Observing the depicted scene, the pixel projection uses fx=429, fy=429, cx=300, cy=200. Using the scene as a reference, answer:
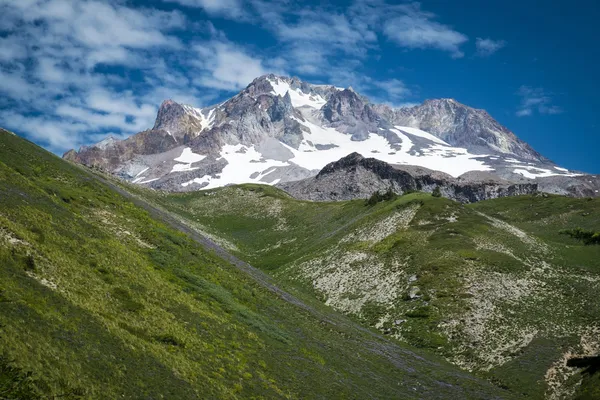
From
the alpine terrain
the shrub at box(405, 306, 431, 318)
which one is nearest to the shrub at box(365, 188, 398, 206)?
the alpine terrain

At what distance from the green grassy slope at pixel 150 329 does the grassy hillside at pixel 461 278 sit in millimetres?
5124

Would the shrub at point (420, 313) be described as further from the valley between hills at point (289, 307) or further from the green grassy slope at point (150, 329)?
the green grassy slope at point (150, 329)

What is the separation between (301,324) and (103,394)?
27.5m

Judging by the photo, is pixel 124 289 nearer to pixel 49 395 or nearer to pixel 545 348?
pixel 49 395

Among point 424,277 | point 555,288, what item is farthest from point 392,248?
point 555,288

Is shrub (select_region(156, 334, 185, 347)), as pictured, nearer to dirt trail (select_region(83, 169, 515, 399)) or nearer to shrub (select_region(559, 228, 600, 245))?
dirt trail (select_region(83, 169, 515, 399))

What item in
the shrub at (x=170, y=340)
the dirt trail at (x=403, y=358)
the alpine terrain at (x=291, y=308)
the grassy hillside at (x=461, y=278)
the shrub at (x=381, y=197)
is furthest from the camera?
the shrub at (x=381, y=197)

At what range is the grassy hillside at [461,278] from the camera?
42969mm

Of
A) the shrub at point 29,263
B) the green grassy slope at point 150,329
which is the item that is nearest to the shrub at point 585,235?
the green grassy slope at point 150,329

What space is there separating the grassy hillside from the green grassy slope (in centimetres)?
512

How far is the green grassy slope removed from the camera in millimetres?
19234

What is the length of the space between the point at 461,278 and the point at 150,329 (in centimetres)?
4459

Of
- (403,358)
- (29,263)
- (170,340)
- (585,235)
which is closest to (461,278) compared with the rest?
(403,358)

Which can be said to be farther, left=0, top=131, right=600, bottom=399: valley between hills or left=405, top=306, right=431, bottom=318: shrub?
left=405, top=306, right=431, bottom=318: shrub
